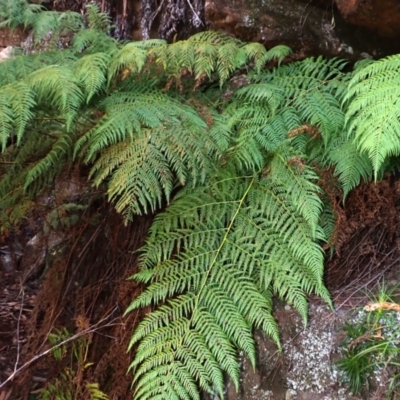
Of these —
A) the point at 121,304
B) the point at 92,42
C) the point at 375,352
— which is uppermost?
the point at 92,42

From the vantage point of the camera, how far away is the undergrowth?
6.45 feet

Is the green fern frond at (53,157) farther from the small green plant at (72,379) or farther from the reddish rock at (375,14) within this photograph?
the reddish rock at (375,14)

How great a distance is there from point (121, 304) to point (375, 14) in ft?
6.10

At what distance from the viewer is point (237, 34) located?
2.80 meters

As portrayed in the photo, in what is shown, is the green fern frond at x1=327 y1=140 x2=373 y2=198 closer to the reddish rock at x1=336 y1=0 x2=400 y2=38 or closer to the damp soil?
the damp soil

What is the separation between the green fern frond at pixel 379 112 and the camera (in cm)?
183

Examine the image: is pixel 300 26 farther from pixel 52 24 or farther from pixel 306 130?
pixel 52 24

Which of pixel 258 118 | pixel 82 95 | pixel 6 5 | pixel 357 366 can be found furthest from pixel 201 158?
pixel 6 5

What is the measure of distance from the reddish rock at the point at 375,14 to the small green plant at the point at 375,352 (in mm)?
Answer: 1361

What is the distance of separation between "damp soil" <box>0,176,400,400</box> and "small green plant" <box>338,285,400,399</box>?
0.03 metres

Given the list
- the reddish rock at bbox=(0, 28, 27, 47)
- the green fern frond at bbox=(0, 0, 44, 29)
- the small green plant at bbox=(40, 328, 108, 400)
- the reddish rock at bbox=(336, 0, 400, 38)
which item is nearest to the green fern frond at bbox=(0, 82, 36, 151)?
the green fern frond at bbox=(0, 0, 44, 29)

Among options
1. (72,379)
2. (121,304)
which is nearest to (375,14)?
A: (121,304)

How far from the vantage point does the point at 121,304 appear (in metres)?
2.32

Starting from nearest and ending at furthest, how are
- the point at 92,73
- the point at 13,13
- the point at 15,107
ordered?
the point at 15,107, the point at 92,73, the point at 13,13
